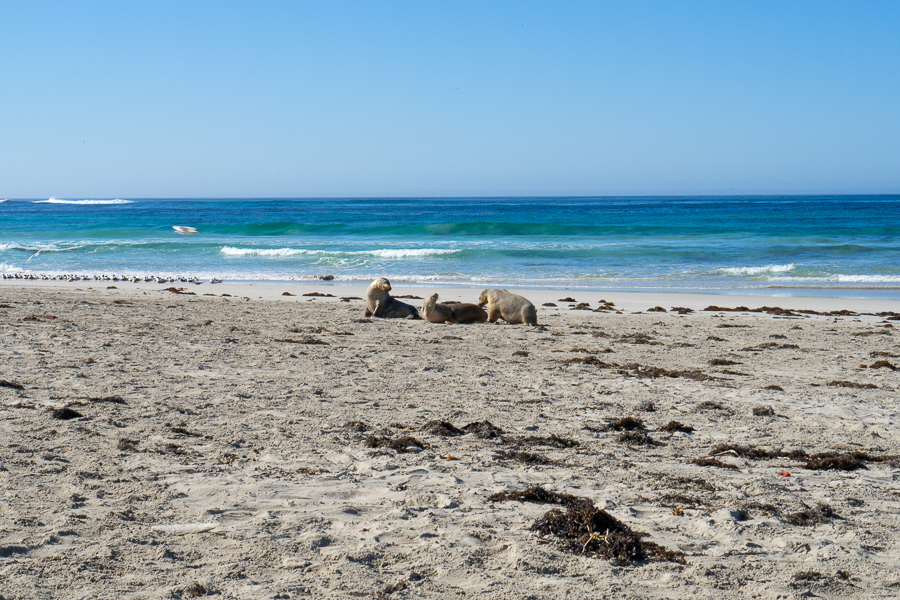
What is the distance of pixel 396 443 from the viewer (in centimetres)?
489

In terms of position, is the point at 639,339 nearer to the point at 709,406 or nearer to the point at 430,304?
the point at 430,304

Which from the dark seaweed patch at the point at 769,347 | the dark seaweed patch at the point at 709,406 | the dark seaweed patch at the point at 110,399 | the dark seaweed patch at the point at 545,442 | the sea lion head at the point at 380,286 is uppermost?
the sea lion head at the point at 380,286

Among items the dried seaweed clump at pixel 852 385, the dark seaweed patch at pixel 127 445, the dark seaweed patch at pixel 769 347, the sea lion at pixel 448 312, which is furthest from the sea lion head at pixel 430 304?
the dark seaweed patch at pixel 127 445

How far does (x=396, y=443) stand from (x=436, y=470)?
0.53 meters

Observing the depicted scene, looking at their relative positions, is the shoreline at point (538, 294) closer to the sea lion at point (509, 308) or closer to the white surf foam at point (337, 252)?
the sea lion at point (509, 308)

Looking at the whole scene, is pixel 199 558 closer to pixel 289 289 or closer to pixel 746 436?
pixel 746 436

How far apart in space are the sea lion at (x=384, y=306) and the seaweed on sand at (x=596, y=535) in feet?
29.7

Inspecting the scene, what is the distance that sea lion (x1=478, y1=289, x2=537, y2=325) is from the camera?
11.8 meters

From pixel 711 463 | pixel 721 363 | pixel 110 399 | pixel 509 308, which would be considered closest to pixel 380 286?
pixel 509 308

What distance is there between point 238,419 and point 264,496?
1.64 metres

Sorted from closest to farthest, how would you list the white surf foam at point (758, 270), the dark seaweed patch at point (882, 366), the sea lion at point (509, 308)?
the dark seaweed patch at point (882, 366) < the sea lion at point (509, 308) < the white surf foam at point (758, 270)

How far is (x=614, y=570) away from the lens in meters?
3.17

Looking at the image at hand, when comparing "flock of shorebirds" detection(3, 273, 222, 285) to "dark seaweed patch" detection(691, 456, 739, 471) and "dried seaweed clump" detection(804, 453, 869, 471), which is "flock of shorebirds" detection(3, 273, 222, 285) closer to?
"dark seaweed patch" detection(691, 456, 739, 471)

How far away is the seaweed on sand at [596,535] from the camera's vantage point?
129 inches
